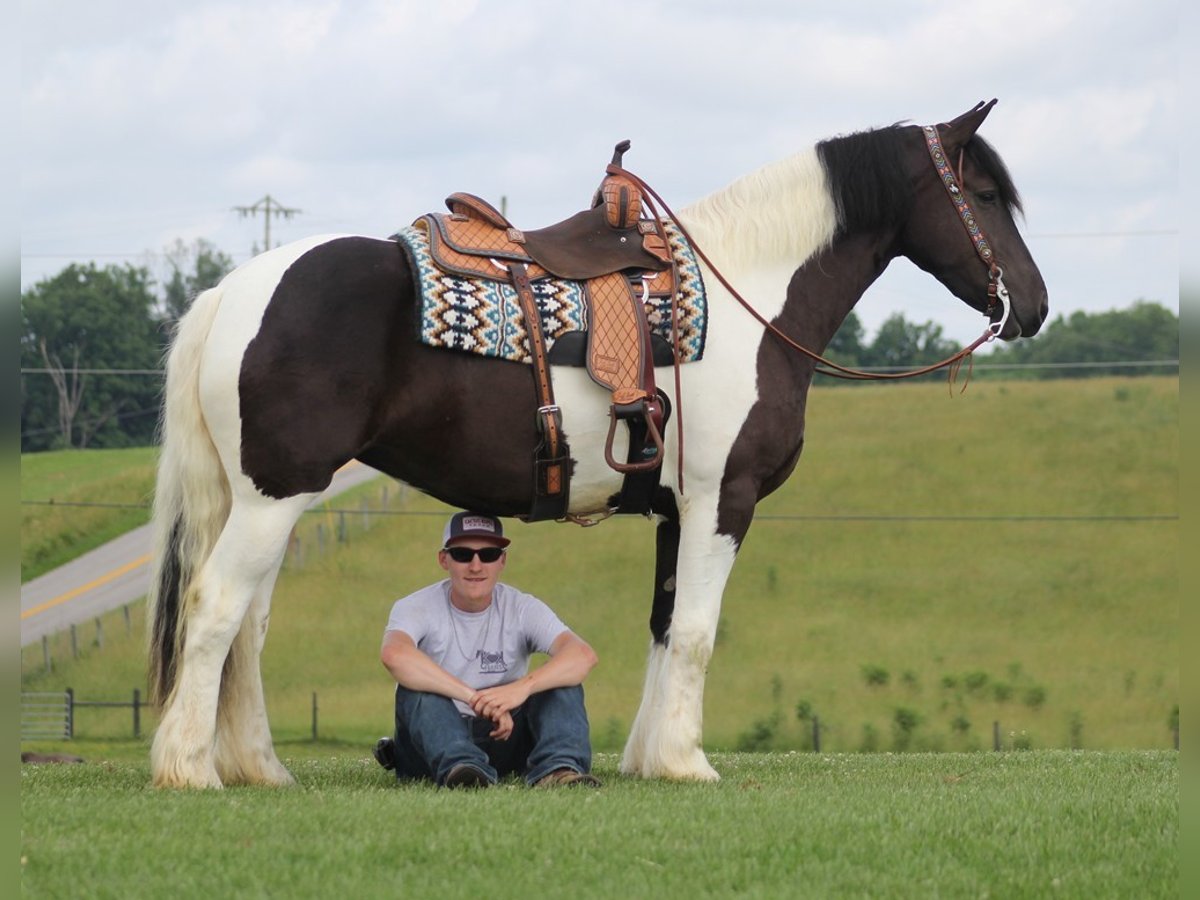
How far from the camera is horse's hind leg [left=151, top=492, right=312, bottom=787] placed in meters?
5.83

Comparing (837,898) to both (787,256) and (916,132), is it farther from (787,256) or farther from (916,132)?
(916,132)

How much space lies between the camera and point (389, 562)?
42.0 meters

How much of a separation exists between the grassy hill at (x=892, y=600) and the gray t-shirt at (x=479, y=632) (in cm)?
2270

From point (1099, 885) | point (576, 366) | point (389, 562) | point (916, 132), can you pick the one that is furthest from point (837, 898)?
point (389, 562)

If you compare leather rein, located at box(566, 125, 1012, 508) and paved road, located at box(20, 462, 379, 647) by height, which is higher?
leather rein, located at box(566, 125, 1012, 508)

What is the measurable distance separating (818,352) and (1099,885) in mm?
3039

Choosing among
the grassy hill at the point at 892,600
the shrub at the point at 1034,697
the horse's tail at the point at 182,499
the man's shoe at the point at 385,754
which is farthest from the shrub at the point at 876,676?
the horse's tail at the point at 182,499

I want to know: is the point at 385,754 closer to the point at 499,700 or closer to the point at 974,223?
the point at 499,700

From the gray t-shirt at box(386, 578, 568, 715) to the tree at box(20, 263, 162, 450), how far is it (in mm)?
52681

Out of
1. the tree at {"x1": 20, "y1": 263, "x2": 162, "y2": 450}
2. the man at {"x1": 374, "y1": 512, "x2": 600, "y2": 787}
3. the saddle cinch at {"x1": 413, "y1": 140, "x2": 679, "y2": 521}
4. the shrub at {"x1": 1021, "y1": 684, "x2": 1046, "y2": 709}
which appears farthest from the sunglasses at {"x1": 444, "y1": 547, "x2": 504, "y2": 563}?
the tree at {"x1": 20, "y1": 263, "x2": 162, "y2": 450}

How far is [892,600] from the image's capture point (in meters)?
39.5

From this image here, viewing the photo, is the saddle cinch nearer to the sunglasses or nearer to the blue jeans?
the sunglasses

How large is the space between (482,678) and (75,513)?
150ft

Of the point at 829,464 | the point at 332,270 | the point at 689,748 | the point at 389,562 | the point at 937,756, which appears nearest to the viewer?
the point at 332,270
